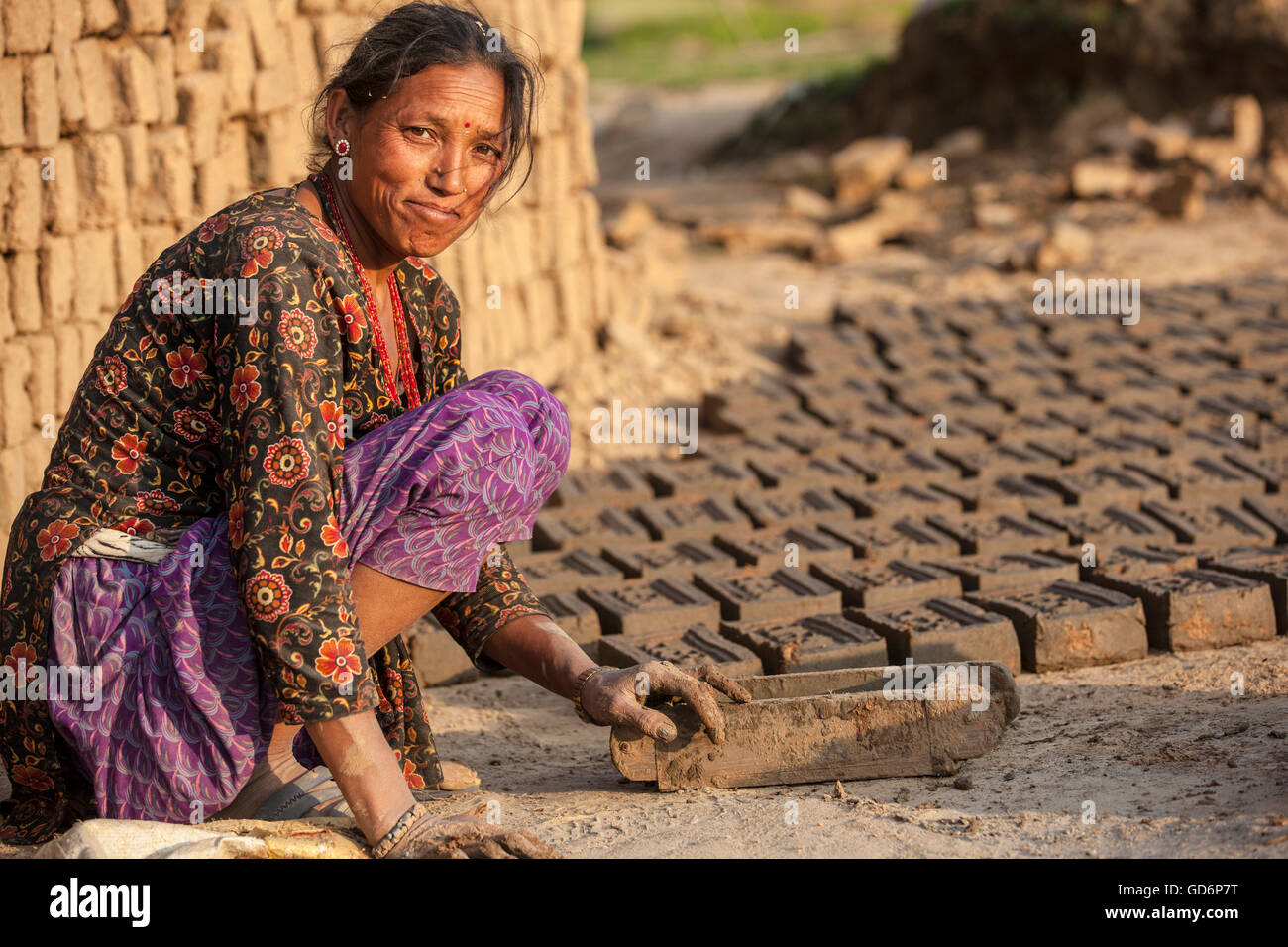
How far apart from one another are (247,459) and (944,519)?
3.00 meters

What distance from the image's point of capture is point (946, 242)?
33.3ft

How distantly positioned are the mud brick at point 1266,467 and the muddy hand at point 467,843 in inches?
147

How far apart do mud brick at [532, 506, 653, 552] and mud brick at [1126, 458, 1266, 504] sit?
1951 mm

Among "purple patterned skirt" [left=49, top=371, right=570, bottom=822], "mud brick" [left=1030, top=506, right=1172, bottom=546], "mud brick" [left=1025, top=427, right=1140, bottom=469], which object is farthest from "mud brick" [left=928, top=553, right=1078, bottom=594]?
"purple patterned skirt" [left=49, top=371, right=570, bottom=822]

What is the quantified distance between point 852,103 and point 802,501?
11251 millimetres

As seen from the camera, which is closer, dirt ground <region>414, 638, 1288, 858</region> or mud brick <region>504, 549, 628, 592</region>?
dirt ground <region>414, 638, 1288, 858</region>

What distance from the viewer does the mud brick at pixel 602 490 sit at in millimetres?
5047

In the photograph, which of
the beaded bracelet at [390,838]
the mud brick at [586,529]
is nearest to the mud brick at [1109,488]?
the mud brick at [586,529]

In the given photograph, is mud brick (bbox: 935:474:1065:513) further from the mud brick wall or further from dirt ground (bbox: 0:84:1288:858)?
the mud brick wall

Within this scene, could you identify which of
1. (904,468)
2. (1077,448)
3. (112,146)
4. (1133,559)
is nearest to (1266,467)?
(1077,448)

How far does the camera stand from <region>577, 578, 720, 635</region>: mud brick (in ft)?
13.1
